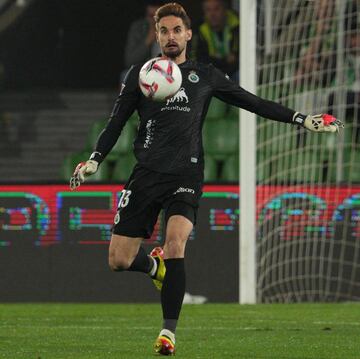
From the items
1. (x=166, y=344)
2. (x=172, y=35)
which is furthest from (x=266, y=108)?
(x=166, y=344)

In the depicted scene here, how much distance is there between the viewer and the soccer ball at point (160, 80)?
7027mm

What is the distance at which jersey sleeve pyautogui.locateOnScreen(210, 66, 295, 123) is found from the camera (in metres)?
7.46

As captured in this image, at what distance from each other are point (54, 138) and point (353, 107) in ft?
12.9

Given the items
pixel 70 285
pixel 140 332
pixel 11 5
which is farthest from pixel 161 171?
pixel 11 5

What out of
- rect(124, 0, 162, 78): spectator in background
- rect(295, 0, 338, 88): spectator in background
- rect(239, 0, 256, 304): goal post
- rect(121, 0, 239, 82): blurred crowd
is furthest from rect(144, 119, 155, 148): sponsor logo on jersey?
rect(124, 0, 162, 78): spectator in background

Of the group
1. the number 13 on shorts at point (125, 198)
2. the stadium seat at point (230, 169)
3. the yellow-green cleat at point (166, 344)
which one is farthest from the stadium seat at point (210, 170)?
the yellow-green cleat at point (166, 344)

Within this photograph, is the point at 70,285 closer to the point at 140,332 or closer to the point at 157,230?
the point at 157,230

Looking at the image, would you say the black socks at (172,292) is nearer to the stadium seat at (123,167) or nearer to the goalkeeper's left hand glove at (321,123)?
the goalkeeper's left hand glove at (321,123)

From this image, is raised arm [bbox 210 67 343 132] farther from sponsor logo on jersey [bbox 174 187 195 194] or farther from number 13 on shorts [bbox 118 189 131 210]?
number 13 on shorts [bbox 118 189 131 210]

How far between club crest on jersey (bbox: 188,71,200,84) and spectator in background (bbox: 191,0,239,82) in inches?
284

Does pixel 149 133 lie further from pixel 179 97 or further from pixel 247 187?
pixel 247 187

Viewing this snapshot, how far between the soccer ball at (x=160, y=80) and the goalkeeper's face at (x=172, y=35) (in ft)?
0.68

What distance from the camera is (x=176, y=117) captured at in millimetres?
7348

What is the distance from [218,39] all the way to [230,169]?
1.82 metres
